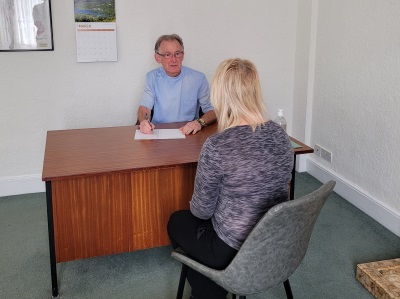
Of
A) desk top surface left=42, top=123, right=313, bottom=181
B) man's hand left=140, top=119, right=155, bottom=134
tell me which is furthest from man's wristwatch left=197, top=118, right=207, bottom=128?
man's hand left=140, top=119, right=155, bottom=134

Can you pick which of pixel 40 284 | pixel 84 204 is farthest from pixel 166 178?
pixel 40 284

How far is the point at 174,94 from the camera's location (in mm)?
3324

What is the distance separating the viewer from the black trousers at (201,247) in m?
1.76

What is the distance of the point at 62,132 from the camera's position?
109 inches

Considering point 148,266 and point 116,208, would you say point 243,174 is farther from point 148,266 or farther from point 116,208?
point 148,266

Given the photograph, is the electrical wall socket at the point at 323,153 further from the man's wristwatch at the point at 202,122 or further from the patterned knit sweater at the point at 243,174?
the patterned knit sweater at the point at 243,174

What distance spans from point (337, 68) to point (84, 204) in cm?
229

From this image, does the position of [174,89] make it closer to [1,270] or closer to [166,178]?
[166,178]

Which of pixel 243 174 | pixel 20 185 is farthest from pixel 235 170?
pixel 20 185

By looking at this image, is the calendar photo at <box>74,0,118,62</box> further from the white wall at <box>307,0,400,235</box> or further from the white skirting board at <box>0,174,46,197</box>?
the white wall at <box>307,0,400,235</box>

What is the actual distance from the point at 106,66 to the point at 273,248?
99.2 inches

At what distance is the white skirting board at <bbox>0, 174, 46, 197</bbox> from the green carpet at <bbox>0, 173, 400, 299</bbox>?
42cm

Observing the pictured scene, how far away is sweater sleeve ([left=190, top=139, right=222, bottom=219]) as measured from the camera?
5.45ft

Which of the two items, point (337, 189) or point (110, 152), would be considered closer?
point (110, 152)
